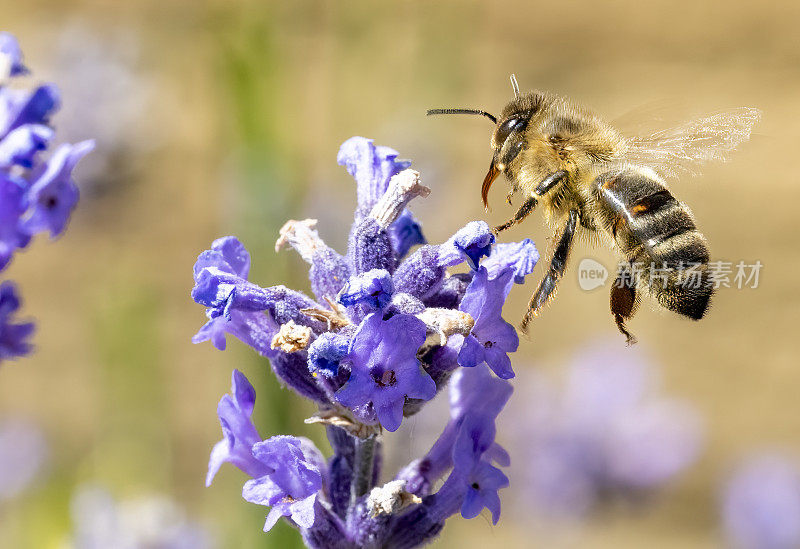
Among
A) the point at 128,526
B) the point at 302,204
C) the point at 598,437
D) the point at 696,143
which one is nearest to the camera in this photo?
the point at 696,143

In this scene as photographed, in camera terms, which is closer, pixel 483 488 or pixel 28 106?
pixel 483 488

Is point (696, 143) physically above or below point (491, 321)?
above

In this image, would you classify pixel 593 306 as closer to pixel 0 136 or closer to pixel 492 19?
pixel 492 19

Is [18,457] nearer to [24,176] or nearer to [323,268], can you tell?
[24,176]

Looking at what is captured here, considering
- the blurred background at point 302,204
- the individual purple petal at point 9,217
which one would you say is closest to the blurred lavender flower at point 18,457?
the blurred background at point 302,204

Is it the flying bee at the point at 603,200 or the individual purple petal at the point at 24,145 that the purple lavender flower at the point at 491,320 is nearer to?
the flying bee at the point at 603,200

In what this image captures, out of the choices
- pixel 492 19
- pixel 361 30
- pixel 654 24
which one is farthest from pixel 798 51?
pixel 361 30

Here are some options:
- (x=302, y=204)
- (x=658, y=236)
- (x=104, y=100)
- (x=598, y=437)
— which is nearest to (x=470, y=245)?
(x=658, y=236)
